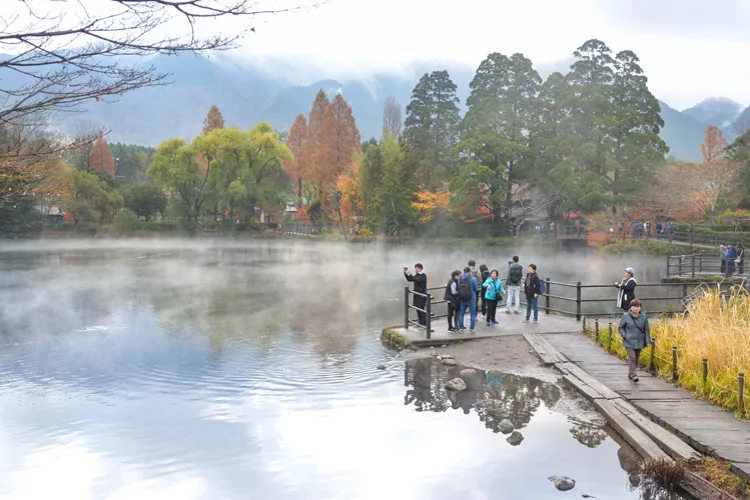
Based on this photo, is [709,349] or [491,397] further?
[491,397]

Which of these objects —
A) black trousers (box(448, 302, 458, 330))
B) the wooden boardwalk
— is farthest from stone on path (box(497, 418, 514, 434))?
black trousers (box(448, 302, 458, 330))

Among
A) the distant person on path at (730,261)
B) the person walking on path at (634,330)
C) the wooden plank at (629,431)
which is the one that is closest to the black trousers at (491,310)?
the person walking on path at (634,330)

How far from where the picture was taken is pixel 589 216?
50250 mm

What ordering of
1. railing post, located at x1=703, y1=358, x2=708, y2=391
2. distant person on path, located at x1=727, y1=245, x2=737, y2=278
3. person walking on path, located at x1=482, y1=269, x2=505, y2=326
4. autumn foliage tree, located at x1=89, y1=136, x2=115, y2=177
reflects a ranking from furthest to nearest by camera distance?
autumn foliage tree, located at x1=89, y1=136, x2=115, y2=177 → distant person on path, located at x1=727, y1=245, x2=737, y2=278 → person walking on path, located at x1=482, y1=269, x2=505, y2=326 → railing post, located at x1=703, y1=358, x2=708, y2=391

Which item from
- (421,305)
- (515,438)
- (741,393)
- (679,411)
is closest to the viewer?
(741,393)

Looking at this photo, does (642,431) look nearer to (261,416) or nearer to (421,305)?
(261,416)

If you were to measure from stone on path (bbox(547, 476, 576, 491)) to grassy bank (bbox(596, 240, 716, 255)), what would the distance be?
3339 centimetres

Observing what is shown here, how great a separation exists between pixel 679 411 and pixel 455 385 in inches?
169

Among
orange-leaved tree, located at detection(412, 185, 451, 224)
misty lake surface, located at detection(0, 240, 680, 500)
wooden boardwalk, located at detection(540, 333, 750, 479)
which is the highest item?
orange-leaved tree, located at detection(412, 185, 451, 224)

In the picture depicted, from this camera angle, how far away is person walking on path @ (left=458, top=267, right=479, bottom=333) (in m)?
15.7

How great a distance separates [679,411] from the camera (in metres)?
9.53

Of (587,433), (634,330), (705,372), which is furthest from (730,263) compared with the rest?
(587,433)

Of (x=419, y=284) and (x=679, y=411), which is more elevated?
(x=419, y=284)

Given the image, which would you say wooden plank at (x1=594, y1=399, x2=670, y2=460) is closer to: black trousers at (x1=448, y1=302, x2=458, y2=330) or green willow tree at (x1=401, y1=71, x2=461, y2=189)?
black trousers at (x1=448, y1=302, x2=458, y2=330)
